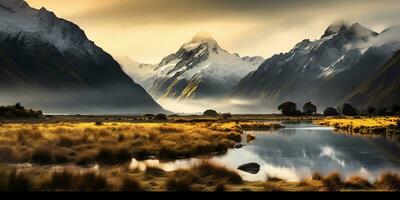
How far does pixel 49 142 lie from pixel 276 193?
155ft

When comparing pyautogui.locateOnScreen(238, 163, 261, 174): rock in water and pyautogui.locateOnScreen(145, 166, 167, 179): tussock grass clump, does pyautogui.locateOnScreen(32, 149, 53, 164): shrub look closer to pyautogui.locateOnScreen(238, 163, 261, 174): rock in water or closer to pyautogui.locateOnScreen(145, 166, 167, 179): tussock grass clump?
pyautogui.locateOnScreen(145, 166, 167, 179): tussock grass clump

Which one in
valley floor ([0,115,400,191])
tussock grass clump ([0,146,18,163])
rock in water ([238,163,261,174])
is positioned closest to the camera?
valley floor ([0,115,400,191])

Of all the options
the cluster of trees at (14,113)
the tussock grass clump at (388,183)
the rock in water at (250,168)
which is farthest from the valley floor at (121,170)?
the cluster of trees at (14,113)

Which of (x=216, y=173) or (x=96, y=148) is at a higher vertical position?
(x=96, y=148)

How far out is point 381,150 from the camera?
62656mm

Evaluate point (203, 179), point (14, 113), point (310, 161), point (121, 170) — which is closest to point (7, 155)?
point (121, 170)

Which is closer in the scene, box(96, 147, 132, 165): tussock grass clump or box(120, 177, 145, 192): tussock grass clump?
box(120, 177, 145, 192): tussock grass clump

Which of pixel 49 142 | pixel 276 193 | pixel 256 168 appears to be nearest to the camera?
pixel 276 193

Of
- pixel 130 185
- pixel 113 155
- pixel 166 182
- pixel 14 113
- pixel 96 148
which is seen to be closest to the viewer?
pixel 130 185

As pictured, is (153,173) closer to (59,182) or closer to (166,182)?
(166,182)

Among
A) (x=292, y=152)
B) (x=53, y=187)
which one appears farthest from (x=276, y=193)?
(x=292, y=152)

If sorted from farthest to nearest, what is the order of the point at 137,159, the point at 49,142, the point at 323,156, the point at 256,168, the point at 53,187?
1. the point at 323,156
2. the point at 49,142
3. the point at 137,159
4. the point at 256,168
5. the point at 53,187

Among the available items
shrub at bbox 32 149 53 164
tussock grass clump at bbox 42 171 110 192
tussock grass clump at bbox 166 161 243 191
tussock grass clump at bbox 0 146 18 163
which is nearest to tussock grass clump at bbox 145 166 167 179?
tussock grass clump at bbox 166 161 243 191

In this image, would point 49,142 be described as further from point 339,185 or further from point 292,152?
point 339,185
